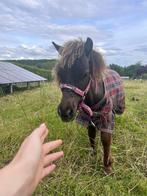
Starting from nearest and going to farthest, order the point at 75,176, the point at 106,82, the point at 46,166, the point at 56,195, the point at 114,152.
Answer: the point at 46,166
the point at 56,195
the point at 75,176
the point at 106,82
the point at 114,152

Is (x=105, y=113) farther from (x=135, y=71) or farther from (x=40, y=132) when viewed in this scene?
(x=135, y=71)

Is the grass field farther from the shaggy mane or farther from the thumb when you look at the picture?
the thumb

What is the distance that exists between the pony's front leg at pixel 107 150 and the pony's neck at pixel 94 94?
1.13ft

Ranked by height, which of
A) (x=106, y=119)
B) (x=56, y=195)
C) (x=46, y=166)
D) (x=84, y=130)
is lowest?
(x=56, y=195)

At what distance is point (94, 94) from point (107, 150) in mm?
602

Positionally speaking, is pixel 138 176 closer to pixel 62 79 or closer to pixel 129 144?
pixel 129 144

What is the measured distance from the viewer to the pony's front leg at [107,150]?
3071 millimetres

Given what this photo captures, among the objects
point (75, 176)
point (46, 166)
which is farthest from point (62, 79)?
point (46, 166)

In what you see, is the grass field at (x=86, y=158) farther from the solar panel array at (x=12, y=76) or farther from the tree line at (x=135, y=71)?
the tree line at (x=135, y=71)

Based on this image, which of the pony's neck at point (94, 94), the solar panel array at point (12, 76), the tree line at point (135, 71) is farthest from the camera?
the tree line at point (135, 71)

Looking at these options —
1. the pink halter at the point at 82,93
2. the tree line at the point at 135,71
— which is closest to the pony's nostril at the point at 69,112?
the pink halter at the point at 82,93

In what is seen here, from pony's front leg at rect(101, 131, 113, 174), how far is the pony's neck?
1.13ft

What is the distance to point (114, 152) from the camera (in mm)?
3572

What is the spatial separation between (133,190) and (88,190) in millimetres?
419
